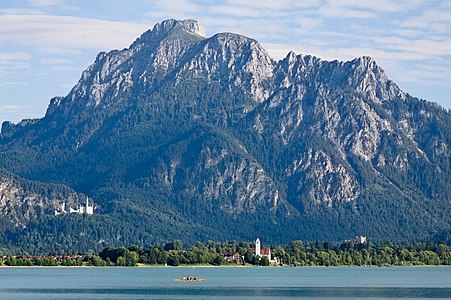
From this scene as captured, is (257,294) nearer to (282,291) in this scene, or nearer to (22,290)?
(282,291)

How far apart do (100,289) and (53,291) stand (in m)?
8.71

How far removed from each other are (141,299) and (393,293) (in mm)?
39503

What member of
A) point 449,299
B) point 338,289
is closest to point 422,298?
point 449,299

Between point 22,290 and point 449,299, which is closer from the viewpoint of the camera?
point 449,299

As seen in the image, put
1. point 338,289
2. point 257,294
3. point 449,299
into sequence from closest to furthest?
point 449,299, point 257,294, point 338,289

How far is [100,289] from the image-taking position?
195 meters

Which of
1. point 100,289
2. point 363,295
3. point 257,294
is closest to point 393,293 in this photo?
point 363,295

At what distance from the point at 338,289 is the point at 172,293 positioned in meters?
27.1

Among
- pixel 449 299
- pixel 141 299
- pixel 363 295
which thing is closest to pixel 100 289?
pixel 141 299

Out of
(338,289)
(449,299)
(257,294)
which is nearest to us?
(449,299)

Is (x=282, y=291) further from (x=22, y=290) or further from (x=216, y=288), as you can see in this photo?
(x=22, y=290)

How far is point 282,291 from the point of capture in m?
188

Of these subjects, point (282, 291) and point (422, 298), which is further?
point (282, 291)

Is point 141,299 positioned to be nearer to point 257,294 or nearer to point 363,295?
point 257,294
